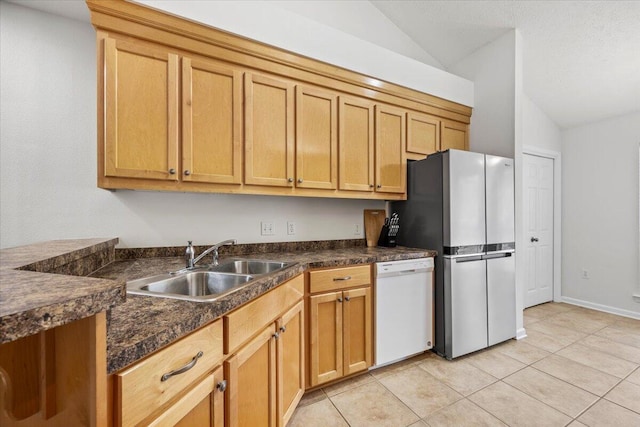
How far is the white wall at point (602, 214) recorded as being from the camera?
3205mm

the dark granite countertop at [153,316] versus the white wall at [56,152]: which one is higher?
the white wall at [56,152]

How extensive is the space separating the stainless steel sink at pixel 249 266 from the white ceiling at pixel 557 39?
2.92 meters

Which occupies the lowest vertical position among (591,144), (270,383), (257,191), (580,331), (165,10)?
(580,331)

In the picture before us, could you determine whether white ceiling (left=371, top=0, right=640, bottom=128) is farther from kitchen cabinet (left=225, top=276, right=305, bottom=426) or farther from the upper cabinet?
kitchen cabinet (left=225, top=276, right=305, bottom=426)

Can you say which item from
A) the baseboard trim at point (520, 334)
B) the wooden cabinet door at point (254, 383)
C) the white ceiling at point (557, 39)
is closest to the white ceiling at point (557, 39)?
the white ceiling at point (557, 39)

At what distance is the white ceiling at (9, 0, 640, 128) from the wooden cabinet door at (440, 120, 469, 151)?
0.89m

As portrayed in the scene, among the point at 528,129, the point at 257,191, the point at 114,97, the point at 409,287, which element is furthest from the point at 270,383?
the point at 528,129

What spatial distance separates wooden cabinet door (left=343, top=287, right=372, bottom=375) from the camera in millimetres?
1889

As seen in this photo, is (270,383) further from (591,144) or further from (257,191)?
(591,144)

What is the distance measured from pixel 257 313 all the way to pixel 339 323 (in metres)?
0.86

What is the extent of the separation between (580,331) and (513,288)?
107cm

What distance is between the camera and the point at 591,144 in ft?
11.7

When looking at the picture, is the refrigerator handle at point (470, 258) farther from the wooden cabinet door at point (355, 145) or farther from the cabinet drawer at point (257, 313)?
the cabinet drawer at point (257, 313)

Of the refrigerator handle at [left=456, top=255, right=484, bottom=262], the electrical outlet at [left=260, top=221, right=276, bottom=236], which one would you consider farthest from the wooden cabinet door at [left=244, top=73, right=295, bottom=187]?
the refrigerator handle at [left=456, top=255, right=484, bottom=262]
